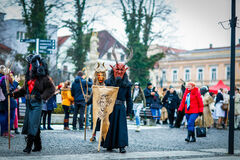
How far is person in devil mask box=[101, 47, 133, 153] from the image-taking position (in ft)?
30.7

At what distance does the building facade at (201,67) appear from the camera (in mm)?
65375

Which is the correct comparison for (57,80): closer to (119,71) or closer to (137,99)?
(137,99)

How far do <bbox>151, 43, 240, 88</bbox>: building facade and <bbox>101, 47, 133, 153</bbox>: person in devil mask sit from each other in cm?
5351

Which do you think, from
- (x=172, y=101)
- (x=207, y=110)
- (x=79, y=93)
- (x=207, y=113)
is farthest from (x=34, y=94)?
(x=172, y=101)

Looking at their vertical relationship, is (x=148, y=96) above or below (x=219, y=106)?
above

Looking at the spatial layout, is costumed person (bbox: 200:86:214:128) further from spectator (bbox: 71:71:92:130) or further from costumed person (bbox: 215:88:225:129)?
spectator (bbox: 71:71:92:130)

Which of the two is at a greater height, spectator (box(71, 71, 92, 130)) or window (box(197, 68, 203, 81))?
window (box(197, 68, 203, 81))

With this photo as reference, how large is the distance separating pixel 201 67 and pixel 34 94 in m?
61.5

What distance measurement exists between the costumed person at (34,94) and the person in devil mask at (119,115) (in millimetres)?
1583

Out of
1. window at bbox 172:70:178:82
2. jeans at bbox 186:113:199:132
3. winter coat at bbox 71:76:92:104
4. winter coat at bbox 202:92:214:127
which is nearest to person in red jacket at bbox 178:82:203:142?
jeans at bbox 186:113:199:132

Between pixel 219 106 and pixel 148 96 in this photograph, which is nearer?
pixel 148 96

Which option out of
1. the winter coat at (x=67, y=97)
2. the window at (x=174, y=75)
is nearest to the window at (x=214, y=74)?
the window at (x=174, y=75)

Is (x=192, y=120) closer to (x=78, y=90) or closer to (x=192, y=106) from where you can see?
(x=192, y=106)

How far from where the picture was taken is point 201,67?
2687 inches
